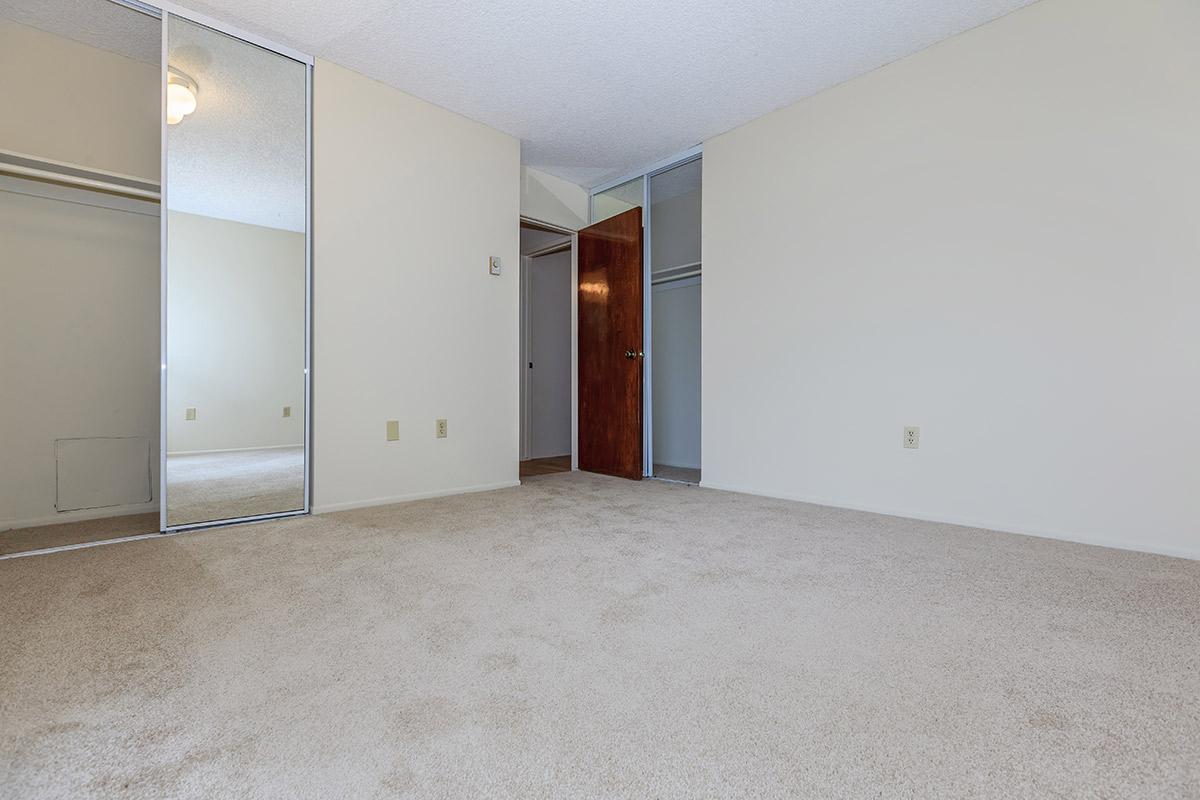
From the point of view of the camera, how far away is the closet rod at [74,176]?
2467 mm

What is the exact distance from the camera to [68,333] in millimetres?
2680

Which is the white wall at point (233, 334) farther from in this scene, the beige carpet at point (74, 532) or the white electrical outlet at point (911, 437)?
the white electrical outlet at point (911, 437)

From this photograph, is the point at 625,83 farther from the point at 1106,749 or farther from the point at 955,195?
the point at 1106,749

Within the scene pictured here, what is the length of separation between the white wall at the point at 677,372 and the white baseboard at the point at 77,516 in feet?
11.7

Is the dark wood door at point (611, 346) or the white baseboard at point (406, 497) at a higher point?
the dark wood door at point (611, 346)

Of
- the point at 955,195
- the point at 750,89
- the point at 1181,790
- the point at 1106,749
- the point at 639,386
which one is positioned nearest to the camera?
the point at 1181,790

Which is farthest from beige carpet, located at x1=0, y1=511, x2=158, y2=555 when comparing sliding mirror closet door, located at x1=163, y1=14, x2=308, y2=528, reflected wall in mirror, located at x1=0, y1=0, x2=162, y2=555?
sliding mirror closet door, located at x1=163, y1=14, x2=308, y2=528

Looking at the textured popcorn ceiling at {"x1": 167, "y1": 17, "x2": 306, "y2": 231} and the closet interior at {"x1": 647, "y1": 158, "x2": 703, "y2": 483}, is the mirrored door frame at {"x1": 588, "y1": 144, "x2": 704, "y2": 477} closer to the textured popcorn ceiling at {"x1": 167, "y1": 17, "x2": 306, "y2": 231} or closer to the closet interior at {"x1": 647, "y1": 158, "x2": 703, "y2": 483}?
the closet interior at {"x1": 647, "y1": 158, "x2": 703, "y2": 483}

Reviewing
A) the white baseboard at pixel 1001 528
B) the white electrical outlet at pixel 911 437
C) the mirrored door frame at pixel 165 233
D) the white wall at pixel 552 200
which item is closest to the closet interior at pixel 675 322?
the white wall at pixel 552 200

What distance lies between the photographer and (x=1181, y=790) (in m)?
0.87

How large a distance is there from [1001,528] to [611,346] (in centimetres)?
272

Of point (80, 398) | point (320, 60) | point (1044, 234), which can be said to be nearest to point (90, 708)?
point (80, 398)

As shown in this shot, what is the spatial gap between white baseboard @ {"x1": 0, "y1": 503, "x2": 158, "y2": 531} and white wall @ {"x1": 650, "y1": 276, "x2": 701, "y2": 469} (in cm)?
356

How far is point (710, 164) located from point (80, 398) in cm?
378
